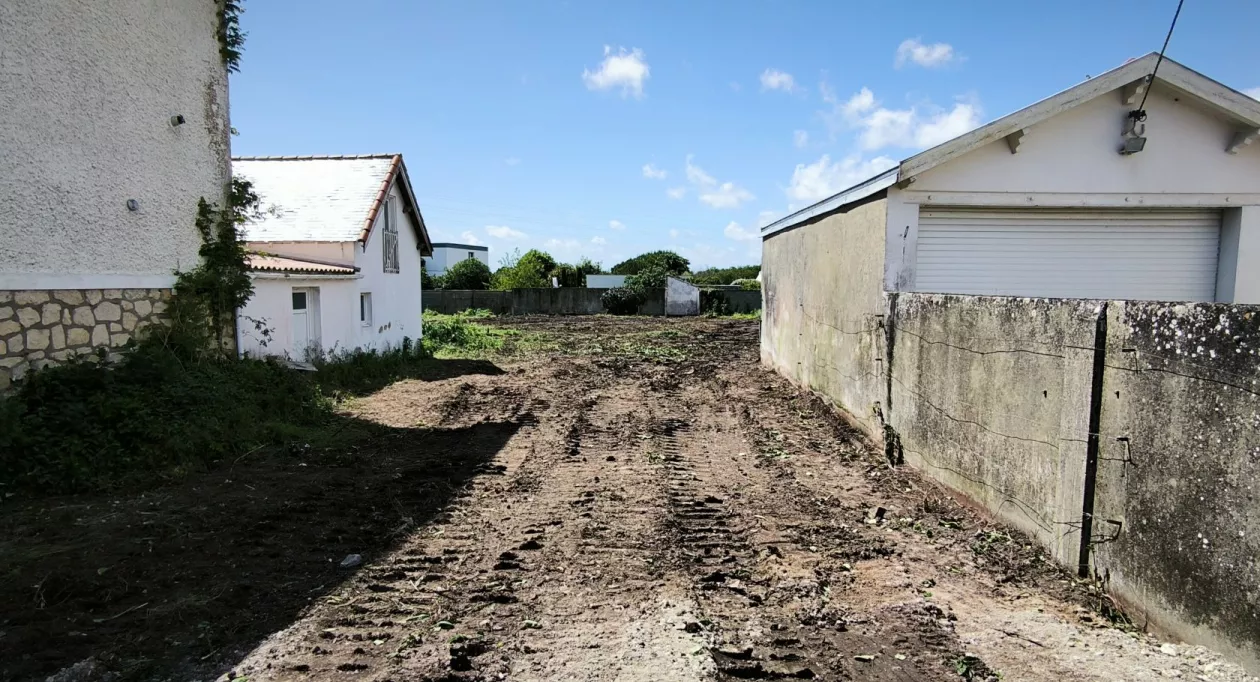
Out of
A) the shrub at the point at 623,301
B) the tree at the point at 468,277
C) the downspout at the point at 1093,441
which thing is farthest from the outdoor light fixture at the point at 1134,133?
the tree at the point at 468,277

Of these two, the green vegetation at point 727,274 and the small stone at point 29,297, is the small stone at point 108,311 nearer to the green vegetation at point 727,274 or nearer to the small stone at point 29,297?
the small stone at point 29,297

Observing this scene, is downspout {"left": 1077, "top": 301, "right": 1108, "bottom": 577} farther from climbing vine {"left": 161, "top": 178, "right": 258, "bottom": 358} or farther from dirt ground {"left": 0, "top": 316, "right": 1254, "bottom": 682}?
climbing vine {"left": 161, "top": 178, "right": 258, "bottom": 358}

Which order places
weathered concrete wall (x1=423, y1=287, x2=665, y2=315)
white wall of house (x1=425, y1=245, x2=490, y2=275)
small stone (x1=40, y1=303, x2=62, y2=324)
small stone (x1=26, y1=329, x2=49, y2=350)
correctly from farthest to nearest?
1. white wall of house (x1=425, y1=245, x2=490, y2=275)
2. weathered concrete wall (x1=423, y1=287, x2=665, y2=315)
3. small stone (x1=40, y1=303, x2=62, y2=324)
4. small stone (x1=26, y1=329, x2=49, y2=350)

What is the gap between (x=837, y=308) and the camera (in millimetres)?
9289

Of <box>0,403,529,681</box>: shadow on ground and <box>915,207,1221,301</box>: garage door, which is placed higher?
<box>915,207,1221,301</box>: garage door

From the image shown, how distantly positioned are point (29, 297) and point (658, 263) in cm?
4312

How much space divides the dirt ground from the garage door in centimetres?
297

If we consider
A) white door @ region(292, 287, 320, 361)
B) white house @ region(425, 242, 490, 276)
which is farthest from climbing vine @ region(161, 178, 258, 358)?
white house @ region(425, 242, 490, 276)

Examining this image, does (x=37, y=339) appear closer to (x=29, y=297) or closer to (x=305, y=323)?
(x=29, y=297)

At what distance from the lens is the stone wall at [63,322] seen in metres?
6.41

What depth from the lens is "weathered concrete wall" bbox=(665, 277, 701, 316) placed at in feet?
120

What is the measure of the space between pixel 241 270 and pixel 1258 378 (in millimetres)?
10588

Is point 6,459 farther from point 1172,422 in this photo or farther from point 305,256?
point 305,256

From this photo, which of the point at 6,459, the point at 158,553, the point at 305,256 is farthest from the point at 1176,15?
the point at 305,256
